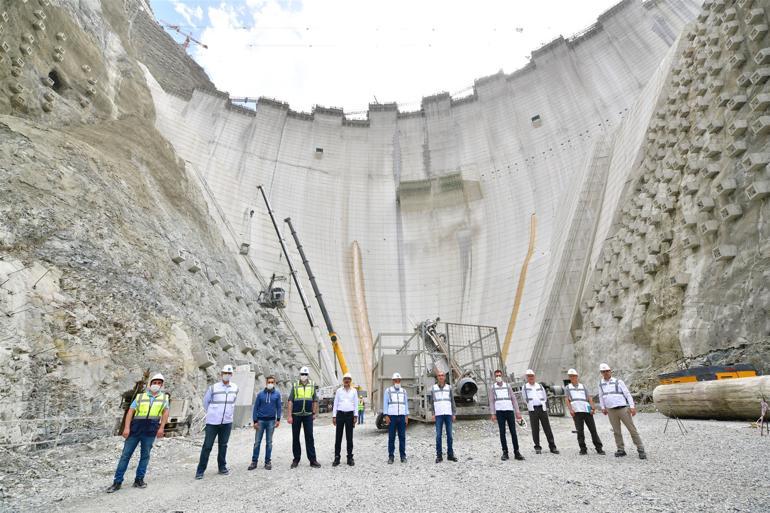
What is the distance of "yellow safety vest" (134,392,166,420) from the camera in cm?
460

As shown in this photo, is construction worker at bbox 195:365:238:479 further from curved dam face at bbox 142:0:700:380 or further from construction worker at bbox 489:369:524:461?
curved dam face at bbox 142:0:700:380

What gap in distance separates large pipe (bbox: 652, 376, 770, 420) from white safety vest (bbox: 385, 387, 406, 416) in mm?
5375

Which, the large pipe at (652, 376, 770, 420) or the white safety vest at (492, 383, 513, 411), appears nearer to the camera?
the white safety vest at (492, 383, 513, 411)

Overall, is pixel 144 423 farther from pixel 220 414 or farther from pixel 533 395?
pixel 533 395

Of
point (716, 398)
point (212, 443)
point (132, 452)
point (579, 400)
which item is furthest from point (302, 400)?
point (716, 398)

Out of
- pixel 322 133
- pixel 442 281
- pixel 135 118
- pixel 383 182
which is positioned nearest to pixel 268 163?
pixel 322 133

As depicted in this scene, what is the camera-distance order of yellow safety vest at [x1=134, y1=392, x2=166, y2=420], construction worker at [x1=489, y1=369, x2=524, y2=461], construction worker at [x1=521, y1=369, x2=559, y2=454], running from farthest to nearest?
construction worker at [x1=521, y1=369, x2=559, y2=454], construction worker at [x1=489, y1=369, x2=524, y2=461], yellow safety vest at [x1=134, y1=392, x2=166, y2=420]

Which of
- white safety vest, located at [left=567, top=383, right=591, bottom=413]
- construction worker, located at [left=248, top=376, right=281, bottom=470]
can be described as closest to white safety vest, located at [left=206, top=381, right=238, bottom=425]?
construction worker, located at [left=248, top=376, right=281, bottom=470]

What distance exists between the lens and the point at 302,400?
5.51m

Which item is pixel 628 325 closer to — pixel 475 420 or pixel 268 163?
pixel 475 420

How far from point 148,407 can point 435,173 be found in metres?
28.3

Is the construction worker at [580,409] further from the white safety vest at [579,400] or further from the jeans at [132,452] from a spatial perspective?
the jeans at [132,452]

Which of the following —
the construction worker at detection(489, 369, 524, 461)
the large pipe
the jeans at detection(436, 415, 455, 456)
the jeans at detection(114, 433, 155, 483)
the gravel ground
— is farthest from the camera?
the large pipe

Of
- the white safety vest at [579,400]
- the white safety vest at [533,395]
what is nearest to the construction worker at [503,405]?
the white safety vest at [533,395]
